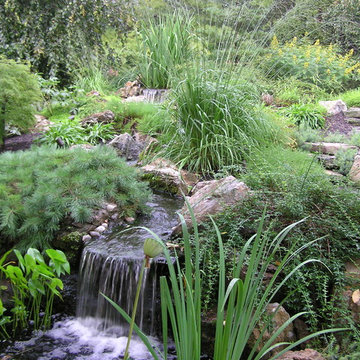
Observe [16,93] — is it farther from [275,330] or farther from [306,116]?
[306,116]

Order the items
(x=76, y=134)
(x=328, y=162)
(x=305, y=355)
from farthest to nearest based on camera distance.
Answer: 1. (x=76, y=134)
2. (x=328, y=162)
3. (x=305, y=355)

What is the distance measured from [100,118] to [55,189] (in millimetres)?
3025

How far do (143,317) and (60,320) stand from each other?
0.67 m

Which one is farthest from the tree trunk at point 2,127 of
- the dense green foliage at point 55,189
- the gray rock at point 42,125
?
the dense green foliage at point 55,189

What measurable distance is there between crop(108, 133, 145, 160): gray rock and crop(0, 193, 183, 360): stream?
7.22 feet

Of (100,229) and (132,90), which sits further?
(132,90)

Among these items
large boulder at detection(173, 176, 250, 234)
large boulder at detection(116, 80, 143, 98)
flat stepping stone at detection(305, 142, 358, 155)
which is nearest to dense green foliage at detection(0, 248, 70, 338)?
large boulder at detection(173, 176, 250, 234)

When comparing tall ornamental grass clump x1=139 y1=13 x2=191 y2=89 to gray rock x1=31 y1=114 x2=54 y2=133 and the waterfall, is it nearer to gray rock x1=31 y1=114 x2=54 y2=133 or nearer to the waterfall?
gray rock x1=31 y1=114 x2=54 y2=133

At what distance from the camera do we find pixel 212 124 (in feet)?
13.6

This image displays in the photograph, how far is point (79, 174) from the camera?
3396 mm

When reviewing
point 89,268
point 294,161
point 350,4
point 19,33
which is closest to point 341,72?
point 350,4

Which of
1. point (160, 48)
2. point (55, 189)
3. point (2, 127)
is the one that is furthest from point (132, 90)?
point (55, 189)

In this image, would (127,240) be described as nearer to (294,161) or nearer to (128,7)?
(294,161)

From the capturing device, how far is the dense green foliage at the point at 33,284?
210cm
